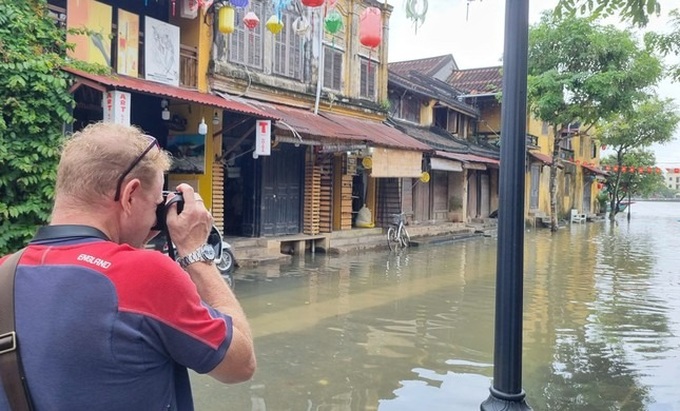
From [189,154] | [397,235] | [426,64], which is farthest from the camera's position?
[426,64]

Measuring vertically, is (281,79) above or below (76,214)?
above

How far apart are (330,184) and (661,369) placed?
33.2 feet

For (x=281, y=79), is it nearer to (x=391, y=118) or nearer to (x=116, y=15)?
(x=116, y=15)

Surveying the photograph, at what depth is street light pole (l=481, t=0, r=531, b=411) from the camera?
2.59 m

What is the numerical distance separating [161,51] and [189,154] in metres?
1.98

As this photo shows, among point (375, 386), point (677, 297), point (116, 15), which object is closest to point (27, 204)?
point (116, 15)

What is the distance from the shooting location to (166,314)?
50.0 inches

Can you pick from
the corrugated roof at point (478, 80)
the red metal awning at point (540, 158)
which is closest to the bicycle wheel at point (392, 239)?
the corrugated roof at point (478, 80)

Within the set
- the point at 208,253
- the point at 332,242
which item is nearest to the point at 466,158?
the point at 332,242

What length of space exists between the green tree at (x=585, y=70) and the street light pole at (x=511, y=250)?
57.8ft

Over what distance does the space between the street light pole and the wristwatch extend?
1539 millimetres

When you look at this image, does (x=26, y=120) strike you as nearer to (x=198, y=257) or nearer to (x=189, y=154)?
(x=189, y=154)

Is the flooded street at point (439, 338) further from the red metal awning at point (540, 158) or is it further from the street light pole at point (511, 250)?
the red metal awning at point (540, 158)

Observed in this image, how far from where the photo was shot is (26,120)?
24.0 feet
